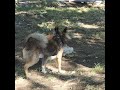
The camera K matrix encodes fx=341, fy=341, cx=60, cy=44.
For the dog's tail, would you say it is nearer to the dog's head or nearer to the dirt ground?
the dog's head

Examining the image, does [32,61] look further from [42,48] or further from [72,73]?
[72,73]

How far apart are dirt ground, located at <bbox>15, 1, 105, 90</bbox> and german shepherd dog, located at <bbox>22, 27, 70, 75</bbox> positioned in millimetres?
120

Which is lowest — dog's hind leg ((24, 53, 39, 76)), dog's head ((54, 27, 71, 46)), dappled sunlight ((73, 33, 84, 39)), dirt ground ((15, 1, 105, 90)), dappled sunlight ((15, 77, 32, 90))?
dappled sunlight ((73, 33, 84, 39))

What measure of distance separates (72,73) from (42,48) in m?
0.45

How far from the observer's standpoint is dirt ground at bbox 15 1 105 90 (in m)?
3.49

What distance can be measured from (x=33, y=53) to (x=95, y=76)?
0.73 m

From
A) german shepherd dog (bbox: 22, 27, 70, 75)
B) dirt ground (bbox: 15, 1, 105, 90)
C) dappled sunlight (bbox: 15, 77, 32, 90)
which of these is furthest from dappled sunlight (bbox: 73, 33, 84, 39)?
dappled sunlight (bbox: 15, 77, 32, 90)

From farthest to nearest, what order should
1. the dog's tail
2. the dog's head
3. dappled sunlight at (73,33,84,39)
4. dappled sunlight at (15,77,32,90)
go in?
dappled sunlight at (73,33,84,39)
the dog's head
the dog's tail
dappled sunlight at (15,77,32,90)

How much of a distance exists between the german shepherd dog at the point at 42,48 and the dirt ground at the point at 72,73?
12 centimetres

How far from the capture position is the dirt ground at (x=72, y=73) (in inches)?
138

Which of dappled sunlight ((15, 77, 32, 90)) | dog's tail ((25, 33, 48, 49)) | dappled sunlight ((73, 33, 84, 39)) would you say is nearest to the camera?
dappled sunlight ((15, 77, 32, 90))
